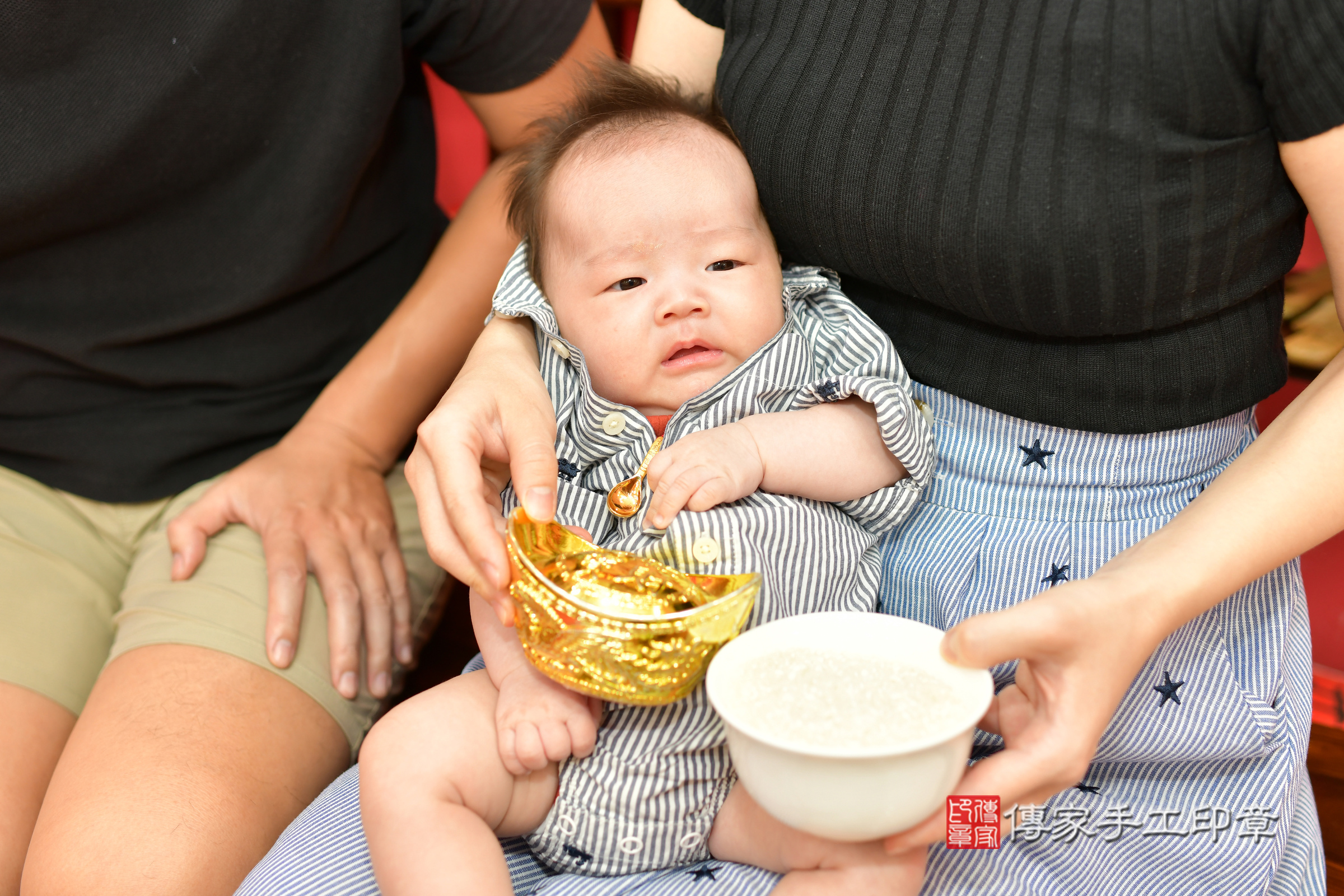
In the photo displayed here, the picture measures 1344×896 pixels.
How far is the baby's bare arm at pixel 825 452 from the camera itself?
889 millimetres

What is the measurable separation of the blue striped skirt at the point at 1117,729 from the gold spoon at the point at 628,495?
288 millimetres

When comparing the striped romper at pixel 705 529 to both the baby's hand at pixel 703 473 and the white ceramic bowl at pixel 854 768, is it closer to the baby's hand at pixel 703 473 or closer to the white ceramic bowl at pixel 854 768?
the baby's hand at pixel 703 473

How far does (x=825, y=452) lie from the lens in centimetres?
90

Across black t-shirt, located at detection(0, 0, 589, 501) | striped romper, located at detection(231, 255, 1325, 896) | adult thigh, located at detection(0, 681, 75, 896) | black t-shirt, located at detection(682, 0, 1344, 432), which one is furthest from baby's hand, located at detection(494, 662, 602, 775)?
black t-shirt, located at detection(0, 0, 589, 501)

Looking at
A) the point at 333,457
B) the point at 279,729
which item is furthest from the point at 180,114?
the point at 279,729

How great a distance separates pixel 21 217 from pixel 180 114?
9.0 inches

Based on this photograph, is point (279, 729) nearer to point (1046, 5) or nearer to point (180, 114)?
→ point (180, 114)

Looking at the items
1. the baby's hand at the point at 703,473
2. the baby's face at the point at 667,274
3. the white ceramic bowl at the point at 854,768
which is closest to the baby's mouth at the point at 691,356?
the baby's face at the point at 667,274

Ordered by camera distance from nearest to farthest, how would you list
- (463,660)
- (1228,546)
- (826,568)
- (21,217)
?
(1228,546)
(826,568)
(21,217)
(463,660)

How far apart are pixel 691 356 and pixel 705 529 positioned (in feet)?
0.69

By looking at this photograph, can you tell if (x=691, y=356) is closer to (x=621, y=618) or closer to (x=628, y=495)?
(x=628, y=495)

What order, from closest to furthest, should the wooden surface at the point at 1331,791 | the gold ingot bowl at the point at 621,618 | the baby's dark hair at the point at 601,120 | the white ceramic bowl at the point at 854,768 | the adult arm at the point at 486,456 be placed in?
the white ceramic bowl at the point at 854,768, the gold ingot bowl at the point at 621,618, the adult arm at the point at 486,456, the baby's dark hair at the point at 601,120, the wooden surface at the point at 1331,791

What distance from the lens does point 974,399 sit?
0.95 meters

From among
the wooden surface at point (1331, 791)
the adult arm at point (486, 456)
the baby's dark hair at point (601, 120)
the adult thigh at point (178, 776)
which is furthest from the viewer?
the wooden surface at point (1331, 791)
